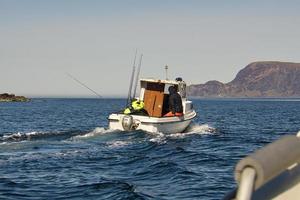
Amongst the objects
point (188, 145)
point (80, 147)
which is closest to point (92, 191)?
point (80, 147)

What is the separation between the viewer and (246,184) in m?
2.44

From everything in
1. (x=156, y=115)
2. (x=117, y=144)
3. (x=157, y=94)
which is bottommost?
(x=117, y=144)

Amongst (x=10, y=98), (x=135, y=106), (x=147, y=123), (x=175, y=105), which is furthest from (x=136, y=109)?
(x=10, y=98)

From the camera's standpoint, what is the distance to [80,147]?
22375mm

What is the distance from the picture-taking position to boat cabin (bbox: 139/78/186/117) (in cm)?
2948

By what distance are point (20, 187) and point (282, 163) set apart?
1197 centimetres

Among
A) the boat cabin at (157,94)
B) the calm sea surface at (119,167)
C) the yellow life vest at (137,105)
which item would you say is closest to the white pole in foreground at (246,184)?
the calm sea surface at (119,167)

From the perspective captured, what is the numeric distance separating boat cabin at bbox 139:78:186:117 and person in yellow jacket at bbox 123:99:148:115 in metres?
1.56

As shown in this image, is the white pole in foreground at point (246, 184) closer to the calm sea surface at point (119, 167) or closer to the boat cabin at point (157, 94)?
the calm sea surface at point (119, 167)

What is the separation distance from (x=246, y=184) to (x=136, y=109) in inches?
995

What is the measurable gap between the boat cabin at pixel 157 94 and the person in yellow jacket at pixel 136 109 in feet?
5.10

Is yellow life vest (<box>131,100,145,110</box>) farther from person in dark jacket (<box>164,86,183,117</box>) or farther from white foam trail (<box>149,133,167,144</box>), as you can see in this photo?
white foam trail (<box>149,133,167,144</box>)

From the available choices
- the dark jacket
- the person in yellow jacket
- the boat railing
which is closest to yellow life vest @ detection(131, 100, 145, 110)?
the person in yellow jacket

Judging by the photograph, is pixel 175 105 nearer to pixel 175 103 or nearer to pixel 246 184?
pixel 175 103
